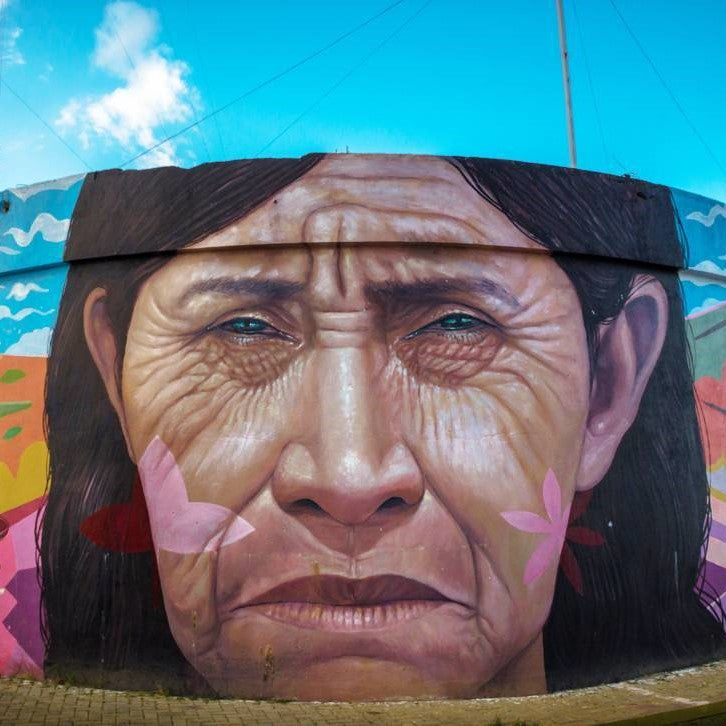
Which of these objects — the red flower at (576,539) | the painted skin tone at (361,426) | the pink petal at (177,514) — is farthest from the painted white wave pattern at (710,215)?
the pink petal at (177,514)

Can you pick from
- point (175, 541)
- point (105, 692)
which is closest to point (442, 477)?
point (175, 541)

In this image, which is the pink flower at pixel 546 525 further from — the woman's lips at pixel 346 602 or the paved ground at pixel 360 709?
the paved ground at pixel 360 709

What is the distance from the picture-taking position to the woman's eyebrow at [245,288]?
6.29m

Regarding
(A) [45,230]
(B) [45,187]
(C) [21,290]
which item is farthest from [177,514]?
(B) [45,187]

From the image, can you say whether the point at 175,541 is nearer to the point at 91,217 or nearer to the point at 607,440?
the point at 91,217

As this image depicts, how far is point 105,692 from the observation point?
6.09 m

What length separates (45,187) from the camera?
7.02 metres

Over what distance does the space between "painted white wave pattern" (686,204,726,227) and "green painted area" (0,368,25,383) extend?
641cm

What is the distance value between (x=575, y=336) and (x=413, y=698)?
3.24 m

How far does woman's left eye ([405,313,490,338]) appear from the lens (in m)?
6.34

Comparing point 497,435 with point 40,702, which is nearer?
point 40,702

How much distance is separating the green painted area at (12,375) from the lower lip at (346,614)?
290cm

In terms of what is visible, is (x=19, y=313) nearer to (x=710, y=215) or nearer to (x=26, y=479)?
(x=26, y=479)

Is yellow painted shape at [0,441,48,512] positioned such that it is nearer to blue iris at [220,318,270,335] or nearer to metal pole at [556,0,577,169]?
blue iris at [220,318,270,335]
